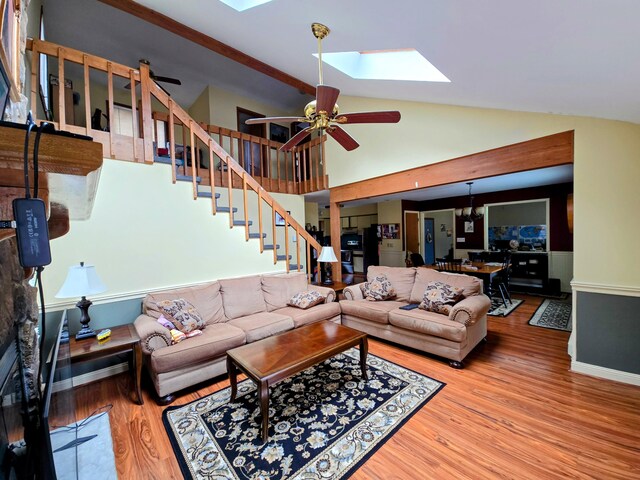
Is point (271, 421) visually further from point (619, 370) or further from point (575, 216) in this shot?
point (575, 216)

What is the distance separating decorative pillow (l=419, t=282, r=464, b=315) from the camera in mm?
3148

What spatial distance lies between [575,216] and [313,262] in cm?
491

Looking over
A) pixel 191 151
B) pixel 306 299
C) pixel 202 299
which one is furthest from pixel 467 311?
pixel 191 151

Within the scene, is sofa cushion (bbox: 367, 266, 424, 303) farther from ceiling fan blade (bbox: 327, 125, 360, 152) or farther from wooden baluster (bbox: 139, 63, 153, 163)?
wooden baluster (bbox: 139, 63, 153, 163)

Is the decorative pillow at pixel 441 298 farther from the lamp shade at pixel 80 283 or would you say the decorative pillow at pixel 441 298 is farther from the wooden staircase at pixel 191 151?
the lamp shade at pixel 80 283

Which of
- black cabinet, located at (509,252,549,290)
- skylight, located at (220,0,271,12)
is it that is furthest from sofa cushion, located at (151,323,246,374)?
black cabinet, located at (509,252,549,290)

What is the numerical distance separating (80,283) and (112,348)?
60cm

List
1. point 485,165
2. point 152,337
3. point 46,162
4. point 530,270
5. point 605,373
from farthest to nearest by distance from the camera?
point 530,270 → point 485,165 → point 605,373 → point 152,337 → point 46,162

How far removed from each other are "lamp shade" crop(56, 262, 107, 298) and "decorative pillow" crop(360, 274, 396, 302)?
305 cm

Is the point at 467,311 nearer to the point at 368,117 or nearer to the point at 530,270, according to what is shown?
the point at 368,117

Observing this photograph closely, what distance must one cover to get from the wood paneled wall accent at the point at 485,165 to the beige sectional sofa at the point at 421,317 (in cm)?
131

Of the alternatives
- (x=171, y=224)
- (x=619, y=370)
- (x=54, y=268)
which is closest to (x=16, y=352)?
(x=54, y=268)

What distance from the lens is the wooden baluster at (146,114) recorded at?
10.2 ft

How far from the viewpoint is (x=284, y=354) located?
7.38 feet
